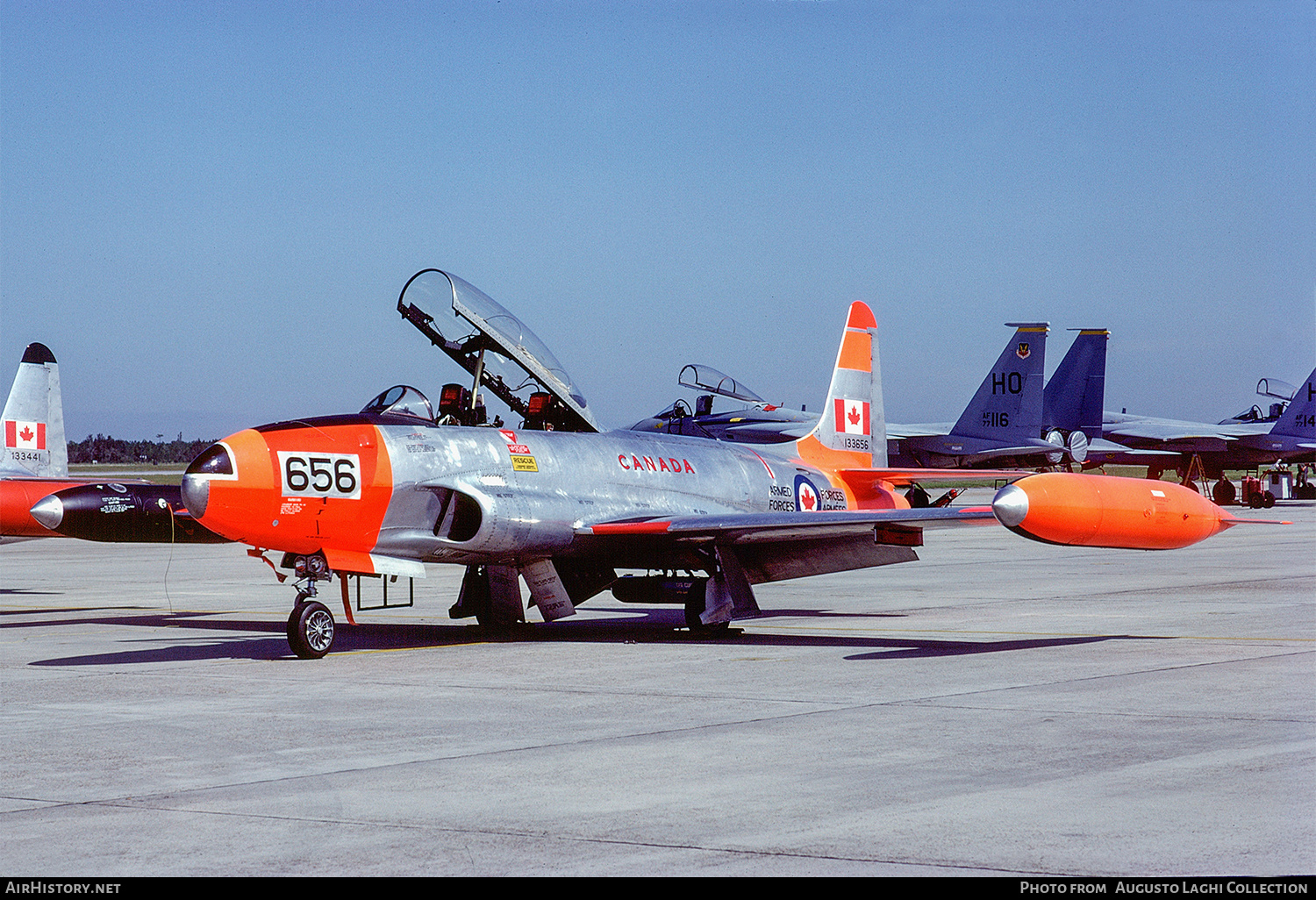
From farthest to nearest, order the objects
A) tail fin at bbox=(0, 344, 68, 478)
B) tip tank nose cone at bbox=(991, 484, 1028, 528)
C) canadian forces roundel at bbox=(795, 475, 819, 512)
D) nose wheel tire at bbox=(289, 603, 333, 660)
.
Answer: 1. tail fin at bbox=(0, 344, 68, 478)
2. canadian forces roundel at bbox=(795, 475, 819, 512)
3. nose wheel tire at bbox=(289, 603, 333, 660)
4. tip tank nose cone at bbox=(991, 484, 1028, 528)

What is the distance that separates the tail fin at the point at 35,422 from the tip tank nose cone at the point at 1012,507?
1541 cm

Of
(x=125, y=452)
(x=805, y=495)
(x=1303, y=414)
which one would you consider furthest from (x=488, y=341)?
(x=125, y=452)

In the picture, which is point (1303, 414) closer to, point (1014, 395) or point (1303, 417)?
point (1303, 417)

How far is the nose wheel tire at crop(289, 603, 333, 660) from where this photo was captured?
11977 mm

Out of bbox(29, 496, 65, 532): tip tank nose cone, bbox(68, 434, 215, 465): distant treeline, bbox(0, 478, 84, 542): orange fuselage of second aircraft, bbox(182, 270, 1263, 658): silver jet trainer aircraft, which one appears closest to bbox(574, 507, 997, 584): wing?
bbox(182, 270, 1263, 658): silver jet trainer aircraft

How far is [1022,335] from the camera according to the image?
4241 cm

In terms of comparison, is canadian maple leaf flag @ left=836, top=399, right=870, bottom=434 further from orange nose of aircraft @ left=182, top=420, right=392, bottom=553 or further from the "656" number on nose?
the "656" number on nose

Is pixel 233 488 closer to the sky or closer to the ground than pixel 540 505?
closer to the sky

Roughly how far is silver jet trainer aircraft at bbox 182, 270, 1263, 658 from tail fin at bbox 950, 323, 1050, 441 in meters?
25.7

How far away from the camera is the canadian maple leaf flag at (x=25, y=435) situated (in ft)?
68.2

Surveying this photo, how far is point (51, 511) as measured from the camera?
1548 centimetres

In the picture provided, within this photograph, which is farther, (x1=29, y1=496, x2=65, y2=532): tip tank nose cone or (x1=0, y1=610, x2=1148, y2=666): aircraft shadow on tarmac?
(x1=29, y1=496, x2=65, y2=532): tip tank nose cone

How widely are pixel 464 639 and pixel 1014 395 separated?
1194 inches

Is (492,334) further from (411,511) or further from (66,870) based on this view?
(66,870)
